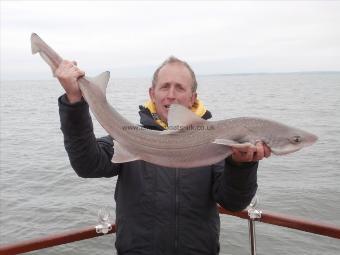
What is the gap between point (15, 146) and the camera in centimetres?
2377

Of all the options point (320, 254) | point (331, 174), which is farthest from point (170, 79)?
point (331, 174)

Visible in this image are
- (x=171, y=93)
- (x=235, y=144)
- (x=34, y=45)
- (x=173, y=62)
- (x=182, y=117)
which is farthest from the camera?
(x=173, y=62)

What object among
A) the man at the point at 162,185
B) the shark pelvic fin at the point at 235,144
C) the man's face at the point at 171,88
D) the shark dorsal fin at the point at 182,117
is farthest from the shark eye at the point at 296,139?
the man's face at the point at 171,88

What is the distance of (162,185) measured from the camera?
133 inches

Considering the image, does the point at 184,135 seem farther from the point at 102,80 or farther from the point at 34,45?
the point at 34,45

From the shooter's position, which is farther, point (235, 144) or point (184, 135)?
point (184, 135)

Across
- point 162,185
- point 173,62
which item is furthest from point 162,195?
point 173,62

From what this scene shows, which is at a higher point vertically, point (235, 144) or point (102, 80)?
point (102, 80)

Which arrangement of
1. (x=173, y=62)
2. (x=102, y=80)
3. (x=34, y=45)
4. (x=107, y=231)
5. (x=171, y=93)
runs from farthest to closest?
(x=107, y=231) → (x=173, y=62) → (x=171, y=93) → (x=102, y=80) → (x=34, y=45)

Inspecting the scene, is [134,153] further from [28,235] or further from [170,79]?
[28,235]

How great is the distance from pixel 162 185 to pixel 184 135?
0.53 meters

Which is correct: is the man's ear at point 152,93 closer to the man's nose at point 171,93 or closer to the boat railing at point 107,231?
the man's nose at point 171,93

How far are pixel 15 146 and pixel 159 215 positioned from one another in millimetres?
22331

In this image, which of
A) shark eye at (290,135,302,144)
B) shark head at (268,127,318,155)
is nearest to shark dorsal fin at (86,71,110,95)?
shark head at (268,127,318,155)
